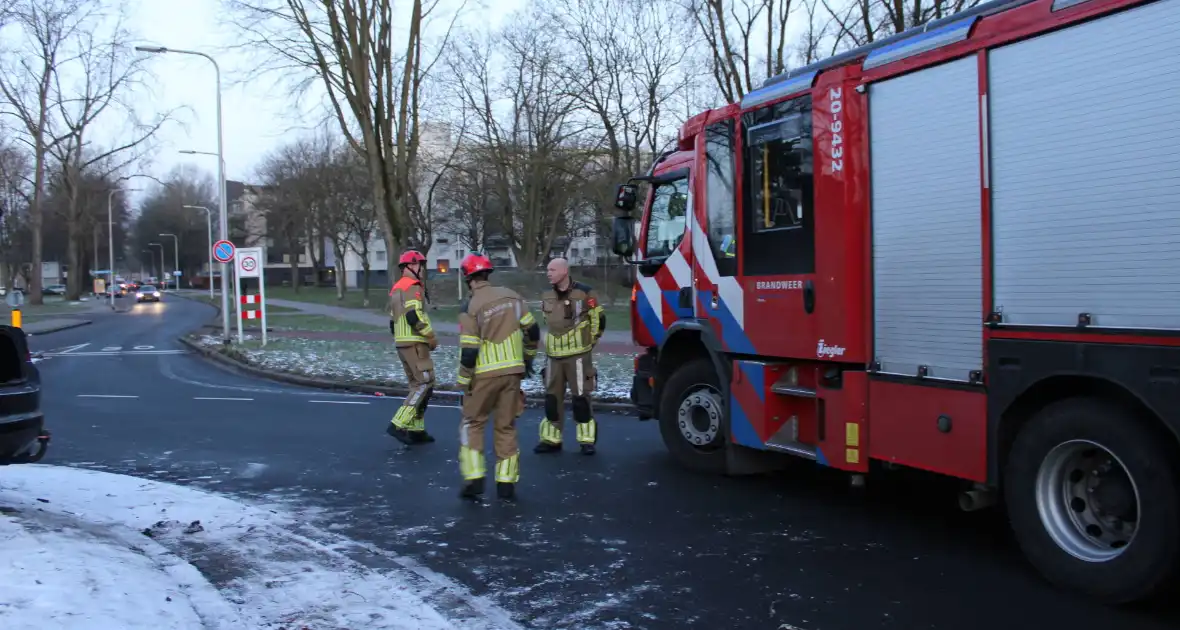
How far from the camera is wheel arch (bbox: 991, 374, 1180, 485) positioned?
4.07 m

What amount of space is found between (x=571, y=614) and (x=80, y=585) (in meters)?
2.32

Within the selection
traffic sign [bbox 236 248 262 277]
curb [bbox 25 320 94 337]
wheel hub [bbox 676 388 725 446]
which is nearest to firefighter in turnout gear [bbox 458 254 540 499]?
wheel hub [bbox 676 388 725 446]

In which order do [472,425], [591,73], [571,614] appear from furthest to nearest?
[591,73] → [472,425] → [571,614]

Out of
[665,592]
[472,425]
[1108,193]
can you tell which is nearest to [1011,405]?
[1108,193]

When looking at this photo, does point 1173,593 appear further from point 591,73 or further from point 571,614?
point 591,73

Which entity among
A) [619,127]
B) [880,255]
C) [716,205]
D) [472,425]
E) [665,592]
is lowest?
[665,592]

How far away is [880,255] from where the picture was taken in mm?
5586

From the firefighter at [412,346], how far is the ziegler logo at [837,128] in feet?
14.2

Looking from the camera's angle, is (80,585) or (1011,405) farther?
(1011,405)

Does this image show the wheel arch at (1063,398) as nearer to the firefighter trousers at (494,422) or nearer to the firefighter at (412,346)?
the firefighter trousers at (494,422)

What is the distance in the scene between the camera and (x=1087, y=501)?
449 centimetres

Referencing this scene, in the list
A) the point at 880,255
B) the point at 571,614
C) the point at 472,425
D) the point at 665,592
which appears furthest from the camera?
the point at 472,425

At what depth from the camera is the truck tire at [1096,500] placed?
407 centimetres

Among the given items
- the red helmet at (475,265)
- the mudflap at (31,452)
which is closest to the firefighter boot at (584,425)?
the red helmet at (475,265)
